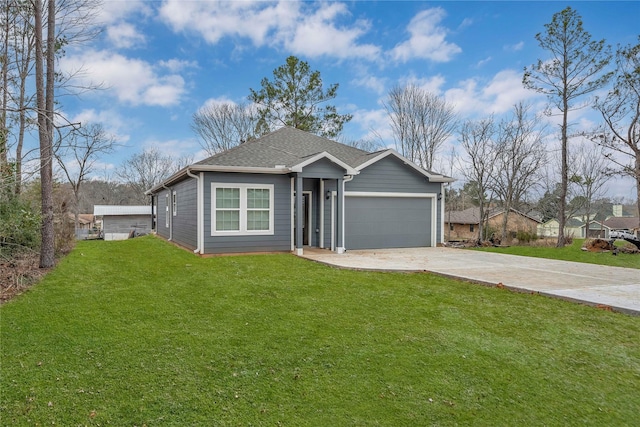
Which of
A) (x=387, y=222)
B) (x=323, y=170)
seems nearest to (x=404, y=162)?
(x=387, y=222)

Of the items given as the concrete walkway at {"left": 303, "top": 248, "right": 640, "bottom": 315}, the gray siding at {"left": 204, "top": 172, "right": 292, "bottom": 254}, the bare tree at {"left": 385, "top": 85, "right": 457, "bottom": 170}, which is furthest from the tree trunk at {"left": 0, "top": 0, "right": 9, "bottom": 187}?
the bare tree at {"left": 385, "top": 85, "right": 457, "bottom": 170}

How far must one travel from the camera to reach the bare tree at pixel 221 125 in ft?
93.6

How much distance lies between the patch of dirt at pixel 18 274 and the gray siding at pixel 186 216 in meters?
3.90

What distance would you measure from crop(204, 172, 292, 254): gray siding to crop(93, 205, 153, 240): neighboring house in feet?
63.3

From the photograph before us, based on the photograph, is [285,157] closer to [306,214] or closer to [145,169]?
[306,214]

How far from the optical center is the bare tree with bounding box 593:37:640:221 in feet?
47.1

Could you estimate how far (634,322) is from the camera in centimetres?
462

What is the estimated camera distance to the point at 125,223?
28.2 metres

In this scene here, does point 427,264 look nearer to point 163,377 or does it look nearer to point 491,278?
point 491,278

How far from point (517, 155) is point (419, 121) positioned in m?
6.38

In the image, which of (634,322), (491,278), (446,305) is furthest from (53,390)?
(491,278)

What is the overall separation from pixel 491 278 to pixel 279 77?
20212mm

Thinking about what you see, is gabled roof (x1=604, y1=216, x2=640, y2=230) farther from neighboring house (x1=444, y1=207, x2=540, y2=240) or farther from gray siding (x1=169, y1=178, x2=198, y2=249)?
gray siding (x1=169, y1=178, x2=198, y2=249)

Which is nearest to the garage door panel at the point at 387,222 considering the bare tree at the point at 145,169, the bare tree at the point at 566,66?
the bare tree at the point at 566,66
